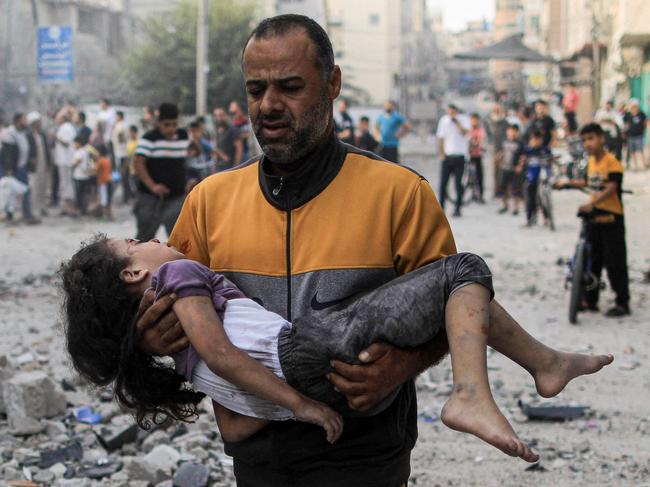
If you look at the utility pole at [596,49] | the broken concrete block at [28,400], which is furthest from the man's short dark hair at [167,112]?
the utility pole at [596,49]

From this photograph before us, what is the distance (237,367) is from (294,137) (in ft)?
2.06

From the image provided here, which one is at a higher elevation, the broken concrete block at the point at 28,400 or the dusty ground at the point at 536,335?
the broken concrete block at the point at 28,400

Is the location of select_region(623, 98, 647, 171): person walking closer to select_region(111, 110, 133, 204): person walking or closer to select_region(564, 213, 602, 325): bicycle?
select_region(111, 110, 133, 204): person walking

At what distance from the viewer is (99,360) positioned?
275 cm

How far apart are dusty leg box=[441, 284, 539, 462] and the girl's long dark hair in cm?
84

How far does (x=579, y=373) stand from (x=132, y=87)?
138 feet

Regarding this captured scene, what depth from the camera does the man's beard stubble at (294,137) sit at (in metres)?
2.70

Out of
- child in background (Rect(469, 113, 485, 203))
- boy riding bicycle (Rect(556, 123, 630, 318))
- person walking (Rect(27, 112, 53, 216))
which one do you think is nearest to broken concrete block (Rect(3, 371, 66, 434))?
boy riding bicycle (Rect(556, 123, 630, 318))

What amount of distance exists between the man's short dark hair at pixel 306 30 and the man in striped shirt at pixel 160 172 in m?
7.33

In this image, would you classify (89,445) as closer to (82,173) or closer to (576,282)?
(576,282)

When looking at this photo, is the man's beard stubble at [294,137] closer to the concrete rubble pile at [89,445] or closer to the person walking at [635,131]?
the concrete rubble pile at [89,445]

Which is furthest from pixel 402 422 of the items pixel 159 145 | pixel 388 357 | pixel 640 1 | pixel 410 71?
pixel 410 71

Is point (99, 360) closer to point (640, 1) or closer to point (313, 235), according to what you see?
point (313, 235)

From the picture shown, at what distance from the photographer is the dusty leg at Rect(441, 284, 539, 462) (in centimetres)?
228
